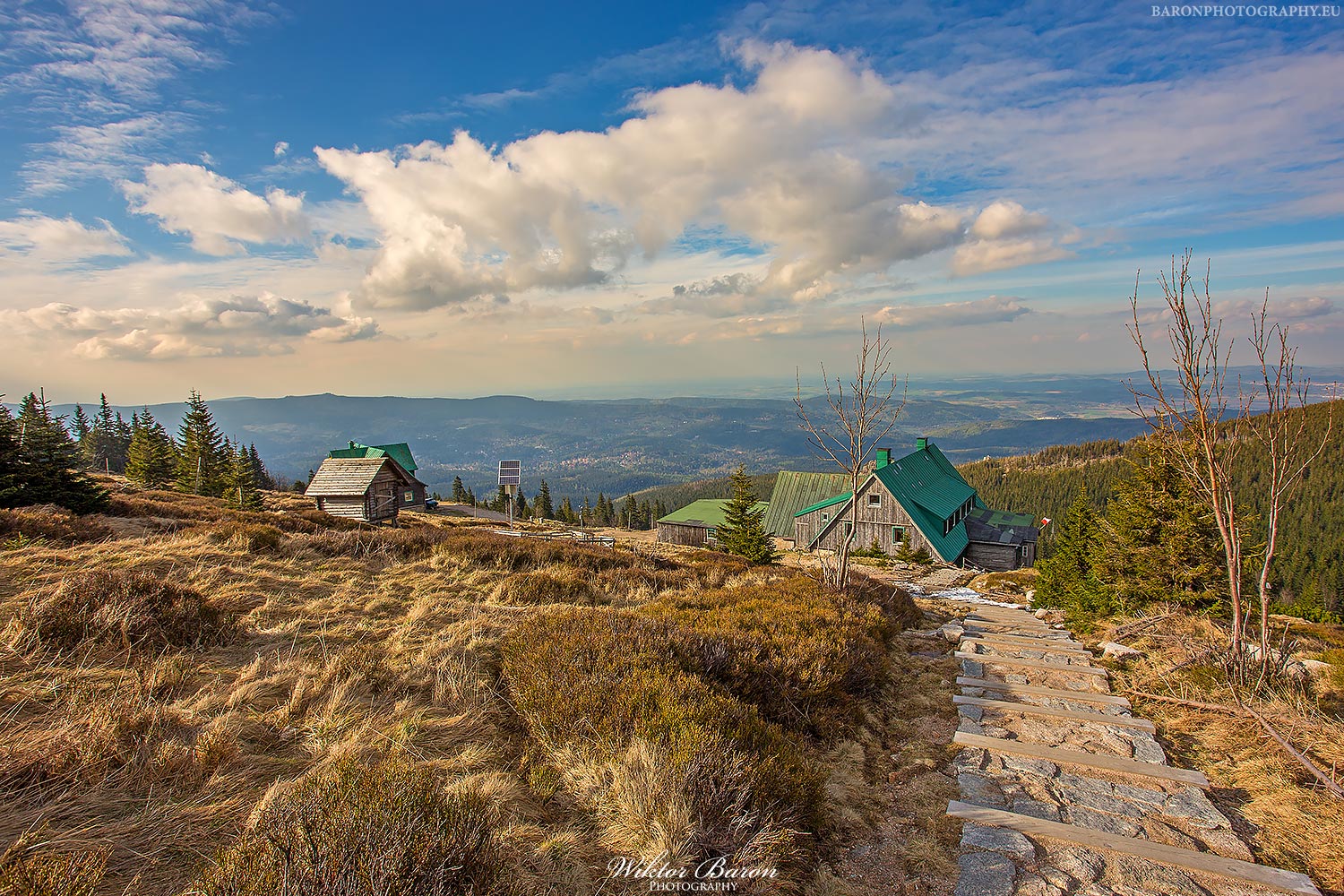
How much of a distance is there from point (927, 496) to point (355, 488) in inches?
1345

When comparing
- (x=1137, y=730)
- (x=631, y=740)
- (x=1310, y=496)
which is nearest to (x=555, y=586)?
(x=631, y=740)

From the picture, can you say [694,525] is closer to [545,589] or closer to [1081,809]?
[545,589]

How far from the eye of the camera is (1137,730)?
5.43 m

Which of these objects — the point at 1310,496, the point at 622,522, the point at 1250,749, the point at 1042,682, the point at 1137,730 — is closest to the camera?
the point at 1250,749

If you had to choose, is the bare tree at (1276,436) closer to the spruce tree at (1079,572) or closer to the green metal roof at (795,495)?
the spruce tree at (1079,572)

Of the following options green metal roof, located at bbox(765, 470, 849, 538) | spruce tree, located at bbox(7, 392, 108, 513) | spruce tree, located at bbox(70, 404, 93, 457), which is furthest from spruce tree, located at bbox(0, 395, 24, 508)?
spruce tree, located at bbox(70, 404, 93, 457)

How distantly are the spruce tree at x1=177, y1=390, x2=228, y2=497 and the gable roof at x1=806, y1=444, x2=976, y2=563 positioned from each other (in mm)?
41835

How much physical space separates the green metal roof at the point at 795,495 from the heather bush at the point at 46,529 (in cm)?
3699

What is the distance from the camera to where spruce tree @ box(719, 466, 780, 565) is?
2409cm

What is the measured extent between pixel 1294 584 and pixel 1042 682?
327ft

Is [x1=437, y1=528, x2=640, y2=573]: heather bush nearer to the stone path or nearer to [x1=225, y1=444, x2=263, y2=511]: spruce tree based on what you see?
the stone path

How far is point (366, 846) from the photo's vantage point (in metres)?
2.42

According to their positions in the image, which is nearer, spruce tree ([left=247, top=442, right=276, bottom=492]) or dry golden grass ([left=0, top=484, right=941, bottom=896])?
dry golden grass ([left=0, top=484, right=941, bottom=896])

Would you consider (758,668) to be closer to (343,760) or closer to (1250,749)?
(343,760)
